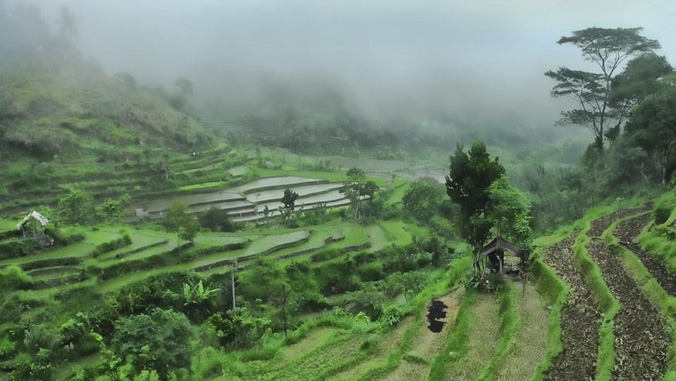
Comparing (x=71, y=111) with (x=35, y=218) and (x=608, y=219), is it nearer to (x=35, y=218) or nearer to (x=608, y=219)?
(x=35, y=218)

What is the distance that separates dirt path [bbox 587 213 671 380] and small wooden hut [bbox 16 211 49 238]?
82.1ft

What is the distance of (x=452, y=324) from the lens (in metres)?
13.8

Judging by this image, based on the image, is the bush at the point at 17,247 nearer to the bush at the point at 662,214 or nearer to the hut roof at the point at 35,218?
the hut roof at the point at 35,218

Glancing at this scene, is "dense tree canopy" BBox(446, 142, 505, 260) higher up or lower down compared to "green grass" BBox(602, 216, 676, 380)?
higher up

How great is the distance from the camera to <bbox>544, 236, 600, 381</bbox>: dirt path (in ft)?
33.3

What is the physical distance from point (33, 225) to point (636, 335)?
86.2ft

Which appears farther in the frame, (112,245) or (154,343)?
(112,245)

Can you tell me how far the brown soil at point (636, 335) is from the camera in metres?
9.54

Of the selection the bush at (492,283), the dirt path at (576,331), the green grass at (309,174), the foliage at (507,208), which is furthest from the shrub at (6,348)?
the green grass at (309,174)

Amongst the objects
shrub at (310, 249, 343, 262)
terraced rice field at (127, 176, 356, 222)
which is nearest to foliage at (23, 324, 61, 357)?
shrub at (310, 249, 343, 262)

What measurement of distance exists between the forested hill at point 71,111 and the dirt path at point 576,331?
43.0 meters

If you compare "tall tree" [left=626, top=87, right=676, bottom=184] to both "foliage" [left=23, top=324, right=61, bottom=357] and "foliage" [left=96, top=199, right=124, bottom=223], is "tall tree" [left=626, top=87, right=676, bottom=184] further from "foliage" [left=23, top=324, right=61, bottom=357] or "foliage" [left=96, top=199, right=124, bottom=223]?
"foliage" [left=96, top=199, right=124, bottom=223]

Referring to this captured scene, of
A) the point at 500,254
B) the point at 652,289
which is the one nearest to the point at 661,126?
the point at 500,254

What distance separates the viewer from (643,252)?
14.6 meters
